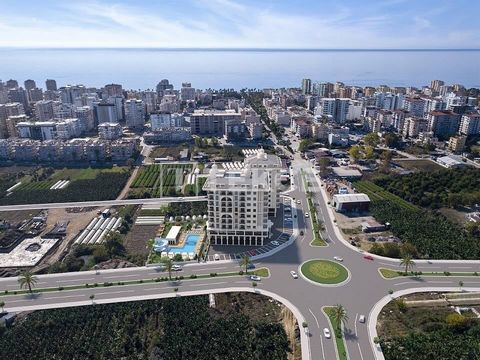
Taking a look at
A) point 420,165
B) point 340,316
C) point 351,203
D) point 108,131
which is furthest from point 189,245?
point 108,131

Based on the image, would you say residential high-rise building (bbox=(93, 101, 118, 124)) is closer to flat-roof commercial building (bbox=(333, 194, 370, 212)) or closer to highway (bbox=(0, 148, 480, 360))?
highway (bbox=(0, 148, 480, 360))

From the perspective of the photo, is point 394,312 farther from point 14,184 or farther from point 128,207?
point 14,184

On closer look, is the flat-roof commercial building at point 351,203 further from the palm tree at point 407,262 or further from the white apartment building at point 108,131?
the white apartment building at point 108,131

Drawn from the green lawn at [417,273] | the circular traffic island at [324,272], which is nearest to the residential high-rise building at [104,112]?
the circular traffic island at [324,272]

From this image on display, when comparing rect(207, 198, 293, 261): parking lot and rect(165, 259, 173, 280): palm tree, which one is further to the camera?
rect(207, 198, 293, 261): parking lot

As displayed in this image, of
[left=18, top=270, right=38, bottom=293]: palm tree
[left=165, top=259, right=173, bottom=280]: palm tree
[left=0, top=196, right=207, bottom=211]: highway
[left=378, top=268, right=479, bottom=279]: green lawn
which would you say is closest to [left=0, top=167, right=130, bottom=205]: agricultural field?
[left=0, top=196, right=207, bottom=211]: highway

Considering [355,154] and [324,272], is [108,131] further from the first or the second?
[324,272]
